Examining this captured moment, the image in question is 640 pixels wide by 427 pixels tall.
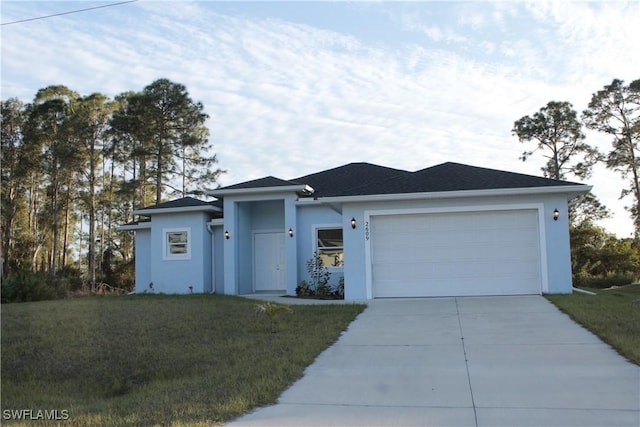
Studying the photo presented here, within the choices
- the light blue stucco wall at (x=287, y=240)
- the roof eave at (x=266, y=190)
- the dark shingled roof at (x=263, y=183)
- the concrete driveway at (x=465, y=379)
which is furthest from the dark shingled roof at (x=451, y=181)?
the concrete driveway at (x=465, y=379)

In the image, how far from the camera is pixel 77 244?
42.6m

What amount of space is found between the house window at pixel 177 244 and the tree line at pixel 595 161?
736 inches

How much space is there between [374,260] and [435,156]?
11419 millimetres

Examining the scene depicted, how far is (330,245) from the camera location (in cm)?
1702

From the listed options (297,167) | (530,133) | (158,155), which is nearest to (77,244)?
(158,155)

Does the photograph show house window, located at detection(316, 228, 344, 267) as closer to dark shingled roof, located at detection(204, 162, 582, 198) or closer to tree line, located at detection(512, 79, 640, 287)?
dark shingled roof, located at detection(204, 162, 582, 198)

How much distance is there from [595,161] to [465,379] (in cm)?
2853

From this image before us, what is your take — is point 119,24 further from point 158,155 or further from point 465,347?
point 158,155

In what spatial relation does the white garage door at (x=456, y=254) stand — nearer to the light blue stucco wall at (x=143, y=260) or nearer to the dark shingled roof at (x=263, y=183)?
the dark shingled roof at (x=263, y=183)

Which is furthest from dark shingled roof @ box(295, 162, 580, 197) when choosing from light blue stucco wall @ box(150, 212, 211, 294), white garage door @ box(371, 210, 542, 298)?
light blue stucco wall @ box(150, 212, 211, 294)

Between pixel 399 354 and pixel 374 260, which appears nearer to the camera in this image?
pixel 399 354

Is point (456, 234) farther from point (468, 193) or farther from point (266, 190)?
point (266, 190)

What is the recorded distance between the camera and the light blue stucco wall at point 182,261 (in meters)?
18.2

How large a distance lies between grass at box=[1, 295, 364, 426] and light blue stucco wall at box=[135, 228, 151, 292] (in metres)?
7.41
